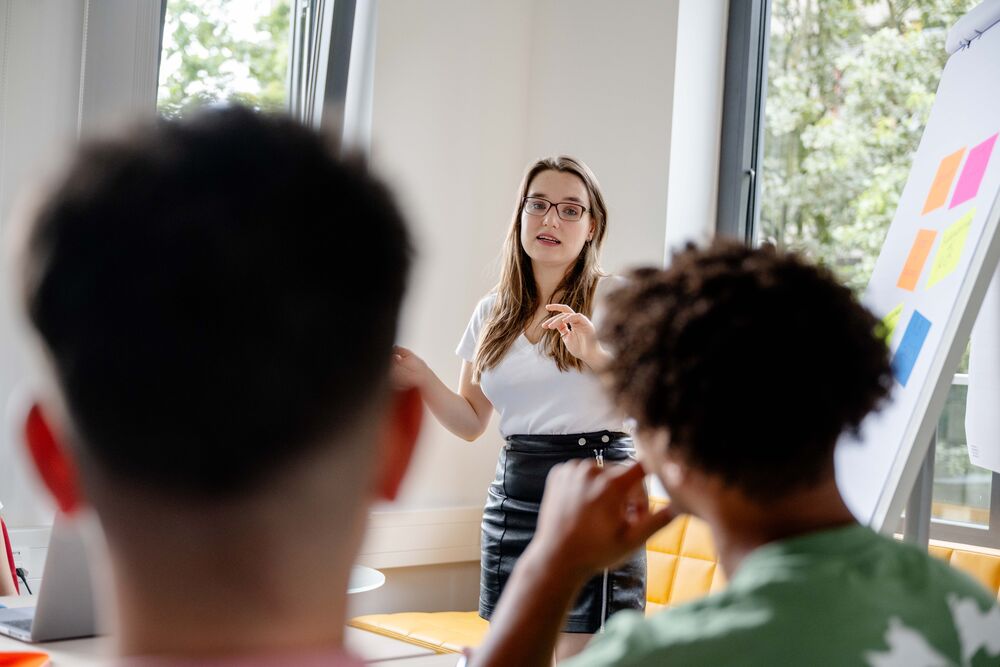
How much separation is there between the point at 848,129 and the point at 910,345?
1.85 metres

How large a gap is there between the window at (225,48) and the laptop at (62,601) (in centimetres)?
202

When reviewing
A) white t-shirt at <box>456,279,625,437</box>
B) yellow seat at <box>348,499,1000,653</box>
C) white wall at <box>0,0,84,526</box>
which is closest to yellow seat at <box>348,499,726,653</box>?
yellow seat at <box>348,499,1000,653</box>

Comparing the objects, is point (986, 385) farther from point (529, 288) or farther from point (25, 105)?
point (25, 105)

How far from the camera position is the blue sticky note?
1.85 meters

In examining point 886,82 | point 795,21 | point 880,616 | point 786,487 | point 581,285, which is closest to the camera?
point 880,616

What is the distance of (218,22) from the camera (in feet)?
12.0

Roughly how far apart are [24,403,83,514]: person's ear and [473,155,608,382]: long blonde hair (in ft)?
7.40

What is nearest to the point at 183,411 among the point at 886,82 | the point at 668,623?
the point at 668,623

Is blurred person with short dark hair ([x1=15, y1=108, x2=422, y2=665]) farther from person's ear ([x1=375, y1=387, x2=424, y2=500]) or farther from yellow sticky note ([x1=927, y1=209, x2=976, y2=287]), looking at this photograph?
yellow sticky note ([x1=927, y1=209, x2=976, y2=287])

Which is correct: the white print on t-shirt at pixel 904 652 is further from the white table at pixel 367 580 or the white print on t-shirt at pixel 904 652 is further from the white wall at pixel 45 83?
the white wall at pixel 45 83

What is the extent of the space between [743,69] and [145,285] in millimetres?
3684

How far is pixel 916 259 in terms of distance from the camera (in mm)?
2062

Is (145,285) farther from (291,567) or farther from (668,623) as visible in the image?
(668,623)

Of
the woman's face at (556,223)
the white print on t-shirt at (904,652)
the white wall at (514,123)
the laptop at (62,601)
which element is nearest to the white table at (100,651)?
the laptop at (62,601)
